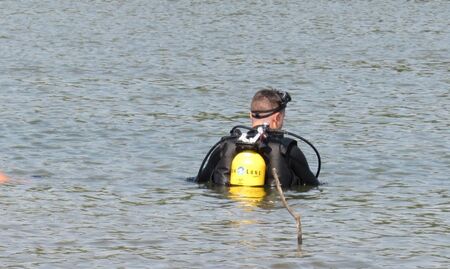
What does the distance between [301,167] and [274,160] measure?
1.27 ft

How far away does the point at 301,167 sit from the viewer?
1370 cm

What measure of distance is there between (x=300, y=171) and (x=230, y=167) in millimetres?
720

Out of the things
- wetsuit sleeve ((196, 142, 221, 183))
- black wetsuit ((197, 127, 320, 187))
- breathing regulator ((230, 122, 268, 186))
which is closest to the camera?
breathing regulator ((230, 122, 268, 186))

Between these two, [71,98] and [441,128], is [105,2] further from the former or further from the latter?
[441,128]

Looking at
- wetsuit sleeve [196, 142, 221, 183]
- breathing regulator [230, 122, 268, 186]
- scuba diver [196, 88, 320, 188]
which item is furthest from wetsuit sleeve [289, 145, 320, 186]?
wetsuit sleeve [196, 142, 221, 183]

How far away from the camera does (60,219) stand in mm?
12484

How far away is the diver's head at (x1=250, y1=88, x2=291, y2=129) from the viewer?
13.5 metres

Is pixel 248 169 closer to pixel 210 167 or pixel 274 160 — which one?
pixel 274 160

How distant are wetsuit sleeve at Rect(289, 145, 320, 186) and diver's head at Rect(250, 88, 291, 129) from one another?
1.11ft

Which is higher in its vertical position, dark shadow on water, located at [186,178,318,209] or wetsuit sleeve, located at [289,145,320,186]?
wetsuit sleeve, located at [289,145,320,186]

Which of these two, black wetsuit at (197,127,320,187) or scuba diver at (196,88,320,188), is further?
black wetsuit at (197,127,320,187)

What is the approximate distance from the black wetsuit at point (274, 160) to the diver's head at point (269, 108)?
131 mm

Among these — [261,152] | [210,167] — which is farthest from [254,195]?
[210,167]

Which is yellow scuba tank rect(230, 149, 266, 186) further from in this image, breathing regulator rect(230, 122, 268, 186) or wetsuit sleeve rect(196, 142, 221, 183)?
wetsuit sleeve rect(196, 142, 221, 183)
